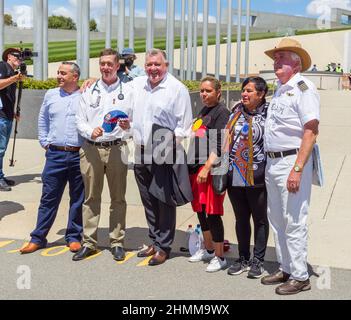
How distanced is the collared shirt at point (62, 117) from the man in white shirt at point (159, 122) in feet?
2.00

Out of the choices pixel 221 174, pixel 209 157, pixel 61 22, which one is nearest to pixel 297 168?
pixel 221 174

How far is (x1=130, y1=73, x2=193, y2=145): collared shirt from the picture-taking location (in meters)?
5.29

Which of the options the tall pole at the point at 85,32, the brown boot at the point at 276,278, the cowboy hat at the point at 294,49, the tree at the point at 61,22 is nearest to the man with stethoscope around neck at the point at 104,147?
the brown boot at the point at 276,278

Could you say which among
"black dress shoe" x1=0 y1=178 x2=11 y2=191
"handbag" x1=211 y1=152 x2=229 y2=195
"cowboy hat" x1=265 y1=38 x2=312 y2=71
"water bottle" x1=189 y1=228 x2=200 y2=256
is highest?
"cowboy hat" x1=265 y1=38 x2=312 y2=71

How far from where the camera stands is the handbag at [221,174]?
505 cm

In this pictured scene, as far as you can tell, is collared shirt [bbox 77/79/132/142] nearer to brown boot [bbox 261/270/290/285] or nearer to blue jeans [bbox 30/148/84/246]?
blue jeans [bbox 30/148/84/246]

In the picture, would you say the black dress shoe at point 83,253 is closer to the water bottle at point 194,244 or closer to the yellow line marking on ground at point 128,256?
the yellow line marking on ground at point 128,256

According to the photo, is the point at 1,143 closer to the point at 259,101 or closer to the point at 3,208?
the point at 3,208

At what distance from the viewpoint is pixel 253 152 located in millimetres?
4984

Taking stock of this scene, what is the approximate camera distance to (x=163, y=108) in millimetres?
5273

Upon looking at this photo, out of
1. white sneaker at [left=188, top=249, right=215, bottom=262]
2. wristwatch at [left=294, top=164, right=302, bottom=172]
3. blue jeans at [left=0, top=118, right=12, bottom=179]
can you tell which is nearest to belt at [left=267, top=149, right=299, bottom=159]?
wristwatch at [left=294, top=164, right=302, bottom=172]

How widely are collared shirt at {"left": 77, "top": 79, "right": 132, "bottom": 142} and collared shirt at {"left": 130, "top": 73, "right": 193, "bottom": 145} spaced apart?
12 centimetres

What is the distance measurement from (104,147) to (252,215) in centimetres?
150
